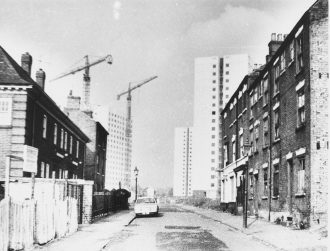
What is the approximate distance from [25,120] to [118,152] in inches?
4760

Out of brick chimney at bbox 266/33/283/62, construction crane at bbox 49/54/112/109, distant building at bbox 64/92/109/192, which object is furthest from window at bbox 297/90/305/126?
construction crane at bbox 49/54/112/109

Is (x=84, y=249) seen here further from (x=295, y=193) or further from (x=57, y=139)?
(x=57, y=139)

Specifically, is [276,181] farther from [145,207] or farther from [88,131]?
[88,131]

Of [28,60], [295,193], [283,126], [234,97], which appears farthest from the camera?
[234,97]

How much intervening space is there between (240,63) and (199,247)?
11668cm

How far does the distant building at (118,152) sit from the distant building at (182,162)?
22.5m

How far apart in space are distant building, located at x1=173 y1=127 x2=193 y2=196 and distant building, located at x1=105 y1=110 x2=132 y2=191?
22.5 m

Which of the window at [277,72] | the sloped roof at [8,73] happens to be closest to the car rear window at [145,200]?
the sloped roof at [8,73]

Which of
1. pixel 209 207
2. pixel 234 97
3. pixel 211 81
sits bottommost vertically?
pixel 209 207

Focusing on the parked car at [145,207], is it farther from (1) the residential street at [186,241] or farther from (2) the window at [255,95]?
(1) the residential street at [186,241]

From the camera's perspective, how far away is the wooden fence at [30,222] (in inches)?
454

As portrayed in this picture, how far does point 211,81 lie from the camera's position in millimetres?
125188

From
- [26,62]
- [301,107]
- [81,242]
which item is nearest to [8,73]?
[26,62]

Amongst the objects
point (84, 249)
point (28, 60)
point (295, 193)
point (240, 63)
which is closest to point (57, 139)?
point (28, 60)
